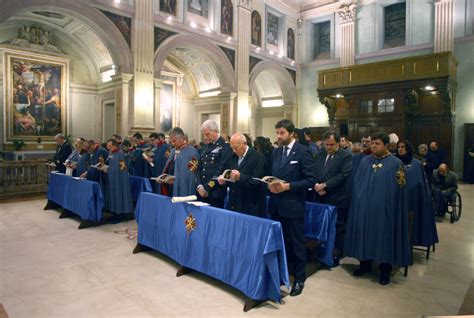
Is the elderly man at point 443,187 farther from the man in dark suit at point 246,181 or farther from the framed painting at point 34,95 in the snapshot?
the framed painting at point 34,95

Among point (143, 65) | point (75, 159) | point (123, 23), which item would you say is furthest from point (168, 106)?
point (75, 159)

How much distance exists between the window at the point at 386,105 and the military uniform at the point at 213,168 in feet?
38.2

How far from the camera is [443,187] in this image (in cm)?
723

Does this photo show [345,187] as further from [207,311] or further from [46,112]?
[46,112]

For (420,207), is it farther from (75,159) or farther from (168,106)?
(168,106)

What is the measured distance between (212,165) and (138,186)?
3.53m

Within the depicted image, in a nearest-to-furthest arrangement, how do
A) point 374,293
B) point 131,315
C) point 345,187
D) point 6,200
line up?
point 131,315, point 374,293, point 345,187, point 6,200

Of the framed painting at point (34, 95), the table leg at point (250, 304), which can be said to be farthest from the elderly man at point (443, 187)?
the framed painting at point (34, 95)

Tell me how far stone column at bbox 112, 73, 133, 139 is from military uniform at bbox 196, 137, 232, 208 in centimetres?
776

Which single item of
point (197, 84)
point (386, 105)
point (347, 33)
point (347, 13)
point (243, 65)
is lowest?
point (386, 105)

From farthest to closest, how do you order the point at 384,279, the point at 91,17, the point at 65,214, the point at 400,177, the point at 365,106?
the point at 365,106, the point at 91,17, the point at 65,214, the point at 384,279, the point at 400,177

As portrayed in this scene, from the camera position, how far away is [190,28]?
13.3 m

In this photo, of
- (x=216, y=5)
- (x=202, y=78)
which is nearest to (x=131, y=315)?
(x=216, y=5)

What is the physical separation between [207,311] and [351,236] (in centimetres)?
187
